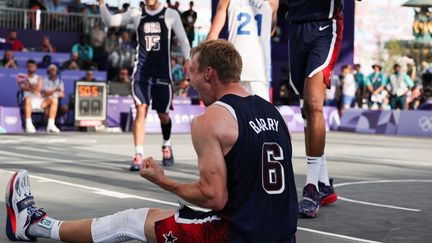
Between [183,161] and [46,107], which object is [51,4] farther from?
[183,161]

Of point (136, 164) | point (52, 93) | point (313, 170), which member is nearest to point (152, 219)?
point (313, 170)

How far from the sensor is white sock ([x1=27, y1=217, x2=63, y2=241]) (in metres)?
5.50

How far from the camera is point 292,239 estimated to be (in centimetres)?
466

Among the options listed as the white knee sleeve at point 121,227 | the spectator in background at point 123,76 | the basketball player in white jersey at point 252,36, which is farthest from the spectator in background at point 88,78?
the white knee sleeve at point 121,227

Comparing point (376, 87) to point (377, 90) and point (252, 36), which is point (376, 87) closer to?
point (377, 90)

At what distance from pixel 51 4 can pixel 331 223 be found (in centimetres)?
2196

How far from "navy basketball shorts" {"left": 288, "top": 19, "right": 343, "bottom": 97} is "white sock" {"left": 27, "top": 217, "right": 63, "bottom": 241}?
2664mm

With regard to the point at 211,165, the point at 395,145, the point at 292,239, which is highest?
the point at 211,165

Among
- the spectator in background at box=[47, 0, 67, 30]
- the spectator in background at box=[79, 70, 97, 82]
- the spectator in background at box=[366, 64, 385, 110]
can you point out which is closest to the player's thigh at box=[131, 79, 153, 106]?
the spectator in background at box=[79, 70, 97, 82]

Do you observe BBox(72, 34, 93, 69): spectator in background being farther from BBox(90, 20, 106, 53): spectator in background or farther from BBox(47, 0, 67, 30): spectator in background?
BBox(47, 0, 67, 30): spectator in background

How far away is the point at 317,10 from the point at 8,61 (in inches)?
603

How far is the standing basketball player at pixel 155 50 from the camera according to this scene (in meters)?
11.3

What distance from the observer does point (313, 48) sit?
24.6 ft

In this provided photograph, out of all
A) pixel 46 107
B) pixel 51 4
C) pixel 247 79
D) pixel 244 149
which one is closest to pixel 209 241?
pixel 244 149
